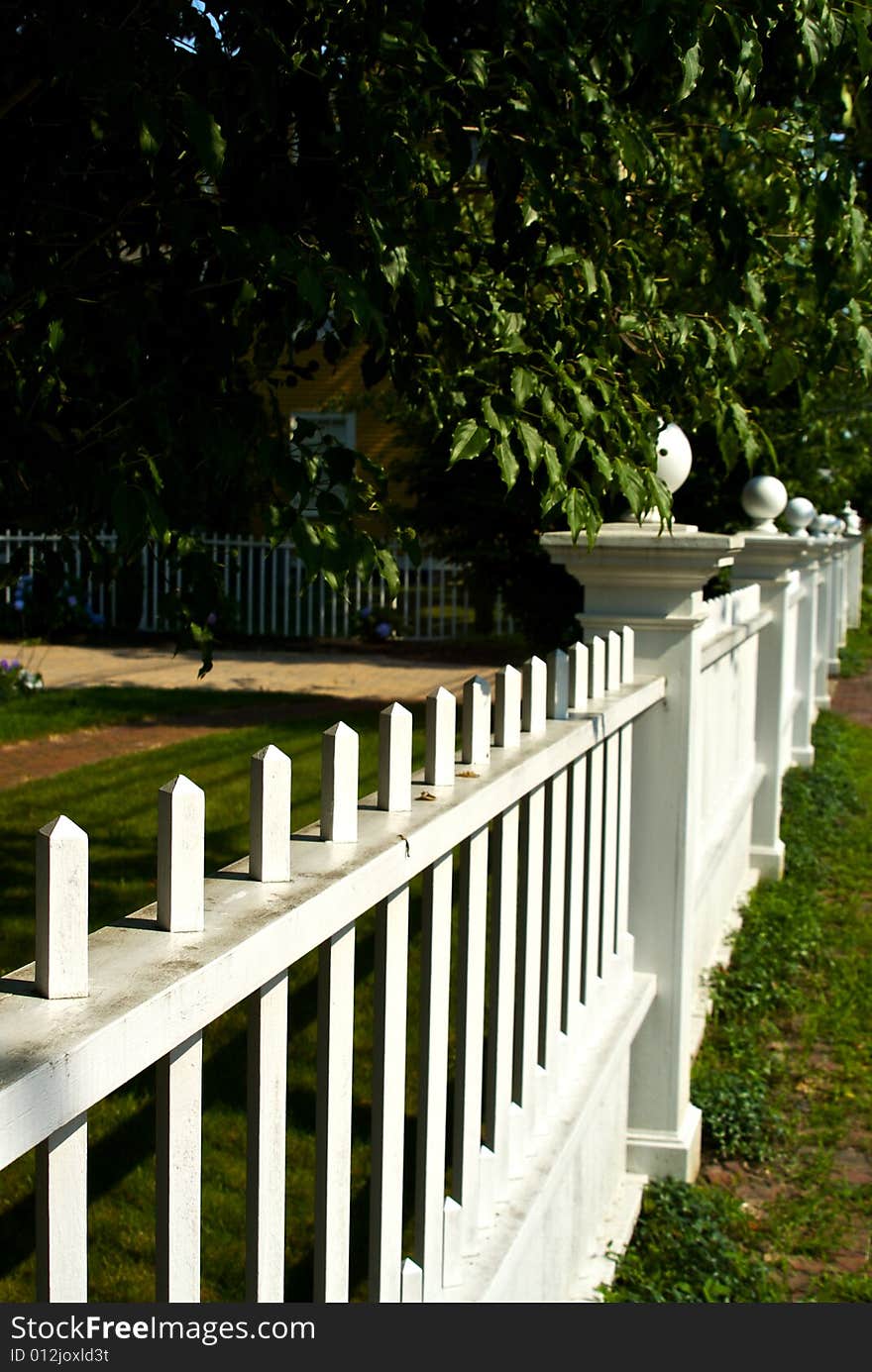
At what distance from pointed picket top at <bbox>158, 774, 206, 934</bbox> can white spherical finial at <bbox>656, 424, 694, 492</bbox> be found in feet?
9.37

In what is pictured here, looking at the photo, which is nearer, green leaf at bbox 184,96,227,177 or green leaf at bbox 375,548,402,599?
green leaf at bbox 184,96,227,177

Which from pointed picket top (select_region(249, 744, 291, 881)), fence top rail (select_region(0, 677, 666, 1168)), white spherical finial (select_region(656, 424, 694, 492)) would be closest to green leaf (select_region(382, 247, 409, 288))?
fence top rail (select_region(0, 677, 666, 1168))

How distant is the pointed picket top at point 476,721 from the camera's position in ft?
7.73

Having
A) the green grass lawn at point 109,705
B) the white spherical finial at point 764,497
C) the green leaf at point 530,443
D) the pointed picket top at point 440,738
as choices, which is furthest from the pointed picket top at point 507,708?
the green grass lawn at point 109,705

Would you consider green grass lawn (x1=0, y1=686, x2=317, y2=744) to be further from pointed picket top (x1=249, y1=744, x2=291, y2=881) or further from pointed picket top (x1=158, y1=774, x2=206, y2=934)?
pointed picket top (x1=158, y1=774, x2=206, y2=934)

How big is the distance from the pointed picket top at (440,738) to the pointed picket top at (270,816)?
0.50 metres

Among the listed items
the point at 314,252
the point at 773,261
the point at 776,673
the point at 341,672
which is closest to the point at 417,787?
the point at 314,252

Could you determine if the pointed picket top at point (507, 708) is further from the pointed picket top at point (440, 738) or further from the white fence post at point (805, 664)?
the white fence post at point (805, 664)

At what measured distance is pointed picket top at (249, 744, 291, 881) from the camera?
1614 mm

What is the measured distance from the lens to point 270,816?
1.64 meters

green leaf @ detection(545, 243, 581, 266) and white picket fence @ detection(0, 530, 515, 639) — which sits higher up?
green leaf @ detection(545, 243, 581, 266)

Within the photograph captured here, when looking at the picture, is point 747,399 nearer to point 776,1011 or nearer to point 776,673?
point 776,673

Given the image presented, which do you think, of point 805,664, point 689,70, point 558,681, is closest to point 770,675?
point 805,664

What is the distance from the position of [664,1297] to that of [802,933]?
9.97 feet
